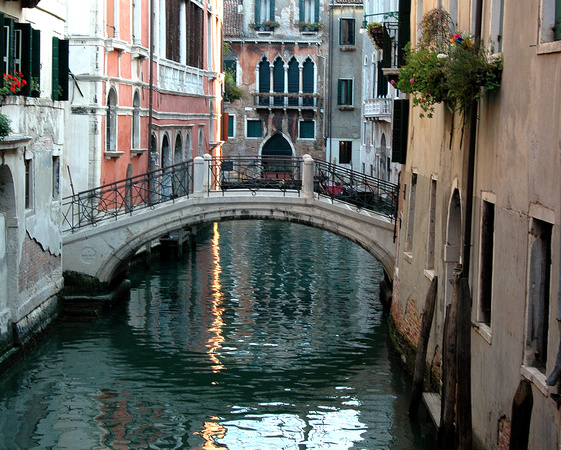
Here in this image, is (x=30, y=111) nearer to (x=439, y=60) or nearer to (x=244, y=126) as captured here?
(x=439, y=60)

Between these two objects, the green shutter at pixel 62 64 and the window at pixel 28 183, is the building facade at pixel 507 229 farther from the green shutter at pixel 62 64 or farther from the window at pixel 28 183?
the green shutter at pixel 62 64

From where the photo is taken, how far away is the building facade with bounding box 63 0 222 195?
16891 mm

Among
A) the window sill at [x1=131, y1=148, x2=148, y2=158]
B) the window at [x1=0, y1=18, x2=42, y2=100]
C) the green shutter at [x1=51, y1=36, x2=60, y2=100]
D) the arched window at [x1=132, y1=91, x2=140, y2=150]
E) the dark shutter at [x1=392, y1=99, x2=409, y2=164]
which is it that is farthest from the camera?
the arched window at [x1=132, y1=91, x2=140, y2=150]

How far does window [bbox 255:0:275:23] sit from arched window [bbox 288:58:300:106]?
1.85 m

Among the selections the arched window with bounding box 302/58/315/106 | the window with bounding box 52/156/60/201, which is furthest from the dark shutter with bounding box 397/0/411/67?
the arched window with bounding box 302/58/315/106

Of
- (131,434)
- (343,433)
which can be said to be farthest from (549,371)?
(131,434)

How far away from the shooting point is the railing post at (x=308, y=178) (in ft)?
50.8

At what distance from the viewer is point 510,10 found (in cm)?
750

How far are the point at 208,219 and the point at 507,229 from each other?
349 inches

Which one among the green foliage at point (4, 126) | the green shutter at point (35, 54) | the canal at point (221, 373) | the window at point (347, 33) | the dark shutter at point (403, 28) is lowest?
the canal at point (221, 373)

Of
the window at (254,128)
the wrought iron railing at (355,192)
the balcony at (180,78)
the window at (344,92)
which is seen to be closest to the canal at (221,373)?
the wrought iron railing at (355,192)

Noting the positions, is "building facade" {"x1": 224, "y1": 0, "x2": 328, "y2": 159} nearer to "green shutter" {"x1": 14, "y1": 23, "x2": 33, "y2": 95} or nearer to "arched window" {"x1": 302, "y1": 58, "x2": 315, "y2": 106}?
"arched window" {"x1": 302, "y1": 58, "x2": 315, "y2": 106}

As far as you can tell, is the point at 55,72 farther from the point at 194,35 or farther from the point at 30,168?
the point at 194,35

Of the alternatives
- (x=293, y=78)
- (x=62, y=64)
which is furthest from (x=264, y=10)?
(x=62, y=64)
